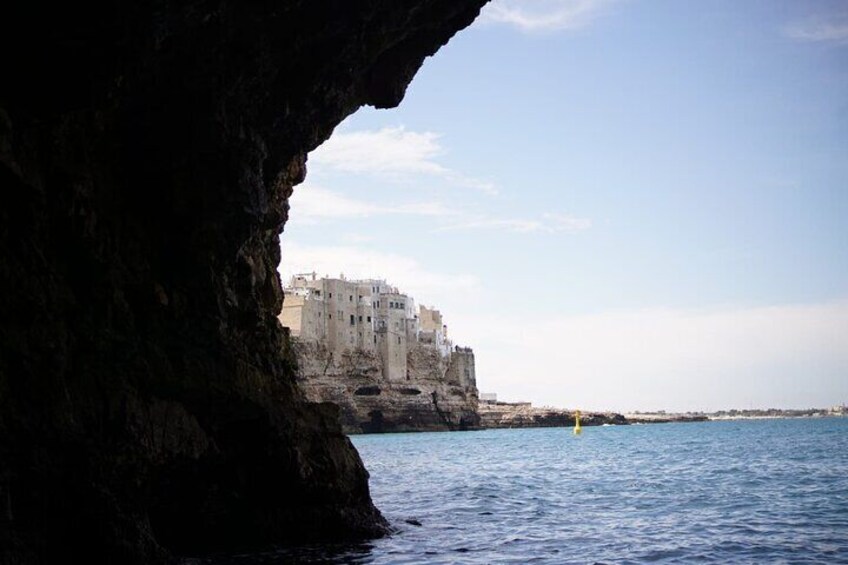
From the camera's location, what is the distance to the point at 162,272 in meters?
14.4

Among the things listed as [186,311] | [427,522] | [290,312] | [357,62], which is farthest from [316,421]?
[290,312]

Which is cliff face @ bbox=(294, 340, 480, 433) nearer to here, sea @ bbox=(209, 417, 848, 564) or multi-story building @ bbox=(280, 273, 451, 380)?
multi-story building @ bbox=(280, 273, 451, 380)

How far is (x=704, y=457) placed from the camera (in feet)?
156

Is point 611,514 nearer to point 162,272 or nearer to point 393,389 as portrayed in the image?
point 162,272

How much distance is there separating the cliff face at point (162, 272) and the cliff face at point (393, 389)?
76.9 meters

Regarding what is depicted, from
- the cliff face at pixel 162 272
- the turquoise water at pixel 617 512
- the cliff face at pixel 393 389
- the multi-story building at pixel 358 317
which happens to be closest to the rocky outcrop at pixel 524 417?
the cliff face at pixel 393 389

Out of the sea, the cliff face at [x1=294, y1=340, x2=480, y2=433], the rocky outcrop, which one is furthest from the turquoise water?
the rocky outcrop

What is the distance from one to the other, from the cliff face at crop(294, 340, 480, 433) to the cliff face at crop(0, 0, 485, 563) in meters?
76.9

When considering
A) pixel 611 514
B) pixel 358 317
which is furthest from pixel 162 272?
pixel 358 317

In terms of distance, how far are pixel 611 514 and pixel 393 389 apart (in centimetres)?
8595

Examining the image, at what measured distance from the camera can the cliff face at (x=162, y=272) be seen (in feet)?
34.1

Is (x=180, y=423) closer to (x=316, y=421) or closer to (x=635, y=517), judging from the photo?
(x=316, y=421)

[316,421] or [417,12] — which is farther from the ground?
[417,12]

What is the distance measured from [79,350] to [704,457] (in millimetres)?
41170
